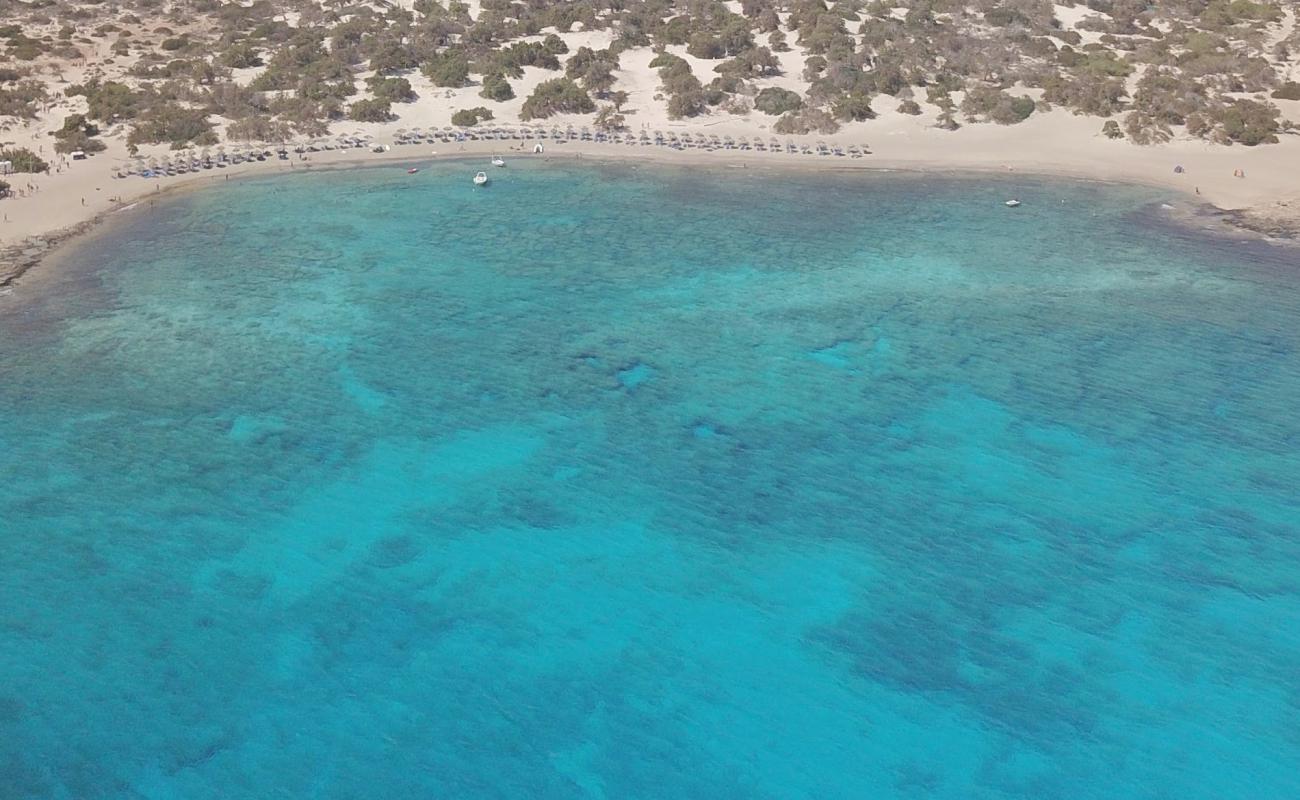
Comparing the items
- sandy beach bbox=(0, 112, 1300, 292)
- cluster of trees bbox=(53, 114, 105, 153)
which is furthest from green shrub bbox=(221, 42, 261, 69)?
sandy beach bbox=(0, 112, 1300, 292)

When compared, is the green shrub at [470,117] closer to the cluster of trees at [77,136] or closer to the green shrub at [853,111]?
the cluster of trees at [77,136]

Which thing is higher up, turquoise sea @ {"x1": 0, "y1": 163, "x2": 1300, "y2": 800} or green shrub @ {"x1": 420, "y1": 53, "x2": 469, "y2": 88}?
green shrub @ {"x1": 420, "y1": 53, "x2": 469, "y2": 88}

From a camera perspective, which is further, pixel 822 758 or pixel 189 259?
pixel 189 259

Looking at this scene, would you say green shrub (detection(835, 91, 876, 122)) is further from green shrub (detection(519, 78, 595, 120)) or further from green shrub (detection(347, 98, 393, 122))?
green shrub (detection(347, 98, 393, 122))

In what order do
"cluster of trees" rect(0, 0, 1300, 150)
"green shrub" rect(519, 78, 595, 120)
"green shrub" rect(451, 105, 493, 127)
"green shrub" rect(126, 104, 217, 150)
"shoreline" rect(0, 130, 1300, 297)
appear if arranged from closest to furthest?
"shoreline" rect(0, 130, 1300, 297), "green shrub" rect(126, 104, 217, 150), "cluster of trees" rect(0, 0, 1300, 150), "green shrub" rect(451, 105, 493, 127), "green shrub" rect(519, 78, 595, 120)

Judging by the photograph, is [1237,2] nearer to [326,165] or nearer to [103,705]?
[326,165]

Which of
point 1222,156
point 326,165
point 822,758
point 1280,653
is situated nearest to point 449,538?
point 822,758
